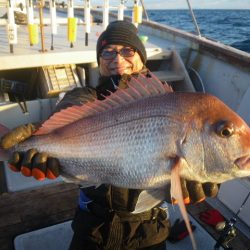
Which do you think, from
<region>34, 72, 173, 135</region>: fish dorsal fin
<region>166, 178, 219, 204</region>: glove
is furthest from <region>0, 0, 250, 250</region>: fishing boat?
<region>34, 72, 173, 135</region>: fish dorsal fin

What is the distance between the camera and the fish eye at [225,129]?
5.48ft

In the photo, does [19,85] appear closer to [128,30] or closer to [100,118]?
[128,30]

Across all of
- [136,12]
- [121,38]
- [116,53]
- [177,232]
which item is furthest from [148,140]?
[136,12]

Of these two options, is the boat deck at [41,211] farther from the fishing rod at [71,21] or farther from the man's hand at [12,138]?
the fishing rod at [71,21]

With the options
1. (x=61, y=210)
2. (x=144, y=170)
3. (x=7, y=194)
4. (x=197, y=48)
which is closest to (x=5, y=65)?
(x=7, y=194)

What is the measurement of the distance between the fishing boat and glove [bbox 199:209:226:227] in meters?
0.06

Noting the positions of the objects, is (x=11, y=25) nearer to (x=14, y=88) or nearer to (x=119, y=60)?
(x=14, y=88)

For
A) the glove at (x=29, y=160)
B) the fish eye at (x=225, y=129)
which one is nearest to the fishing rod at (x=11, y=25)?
the glove at (x=29, y=160)

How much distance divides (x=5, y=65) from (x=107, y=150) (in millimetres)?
3620

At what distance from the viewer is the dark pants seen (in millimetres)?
2369

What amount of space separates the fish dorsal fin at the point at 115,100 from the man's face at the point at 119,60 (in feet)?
2.12

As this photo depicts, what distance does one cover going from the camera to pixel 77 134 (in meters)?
1.93

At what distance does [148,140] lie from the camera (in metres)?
1.77

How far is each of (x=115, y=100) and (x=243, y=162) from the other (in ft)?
2.46
